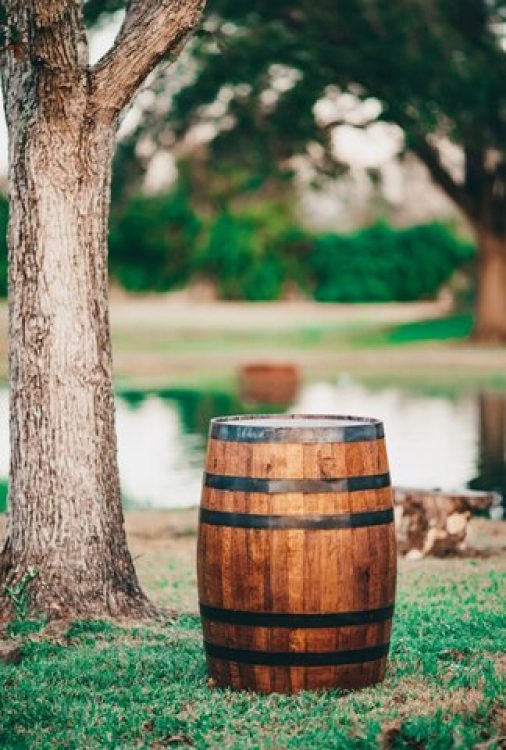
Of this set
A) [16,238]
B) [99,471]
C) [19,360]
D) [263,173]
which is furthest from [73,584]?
[263,173]

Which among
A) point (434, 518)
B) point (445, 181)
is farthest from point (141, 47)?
point (445, 181)

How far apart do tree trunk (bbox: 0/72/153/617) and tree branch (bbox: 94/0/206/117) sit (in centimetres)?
12

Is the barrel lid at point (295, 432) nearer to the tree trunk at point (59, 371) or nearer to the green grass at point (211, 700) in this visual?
the green grass at point (211, 700)

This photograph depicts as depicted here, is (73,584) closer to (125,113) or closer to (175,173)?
(125,113)

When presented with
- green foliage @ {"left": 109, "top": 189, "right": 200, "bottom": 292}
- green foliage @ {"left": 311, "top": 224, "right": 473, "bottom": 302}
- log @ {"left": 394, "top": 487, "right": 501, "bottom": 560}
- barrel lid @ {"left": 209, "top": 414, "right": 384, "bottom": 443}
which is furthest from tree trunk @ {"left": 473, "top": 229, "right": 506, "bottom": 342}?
barrel lid @ {"left": 209, "top": 414, "right": 384, "bottom": 443}

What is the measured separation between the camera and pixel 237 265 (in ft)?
178

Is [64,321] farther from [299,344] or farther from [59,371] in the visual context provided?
[299,344]

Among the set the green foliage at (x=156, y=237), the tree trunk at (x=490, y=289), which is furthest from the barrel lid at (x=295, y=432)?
the green foliage at (x=156, y=237)

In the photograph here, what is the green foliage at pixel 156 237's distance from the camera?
5153 centimetres

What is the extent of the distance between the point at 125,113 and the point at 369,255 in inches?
1801

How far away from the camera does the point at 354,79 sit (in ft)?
101

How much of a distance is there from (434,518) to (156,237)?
4307cm

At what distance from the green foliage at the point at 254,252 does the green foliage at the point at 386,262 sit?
113 centimetres

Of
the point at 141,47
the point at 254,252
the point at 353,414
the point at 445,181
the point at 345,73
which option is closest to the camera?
the point at 141,47
